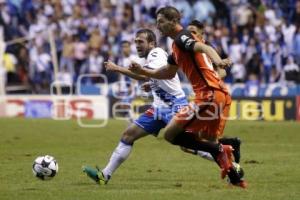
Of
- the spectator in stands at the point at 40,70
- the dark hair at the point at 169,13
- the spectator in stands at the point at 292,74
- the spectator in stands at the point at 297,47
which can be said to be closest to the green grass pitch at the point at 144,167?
the dark hair at the point at 169,13

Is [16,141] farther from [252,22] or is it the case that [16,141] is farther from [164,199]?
[252,22]

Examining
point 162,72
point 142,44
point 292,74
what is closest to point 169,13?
point 162,72

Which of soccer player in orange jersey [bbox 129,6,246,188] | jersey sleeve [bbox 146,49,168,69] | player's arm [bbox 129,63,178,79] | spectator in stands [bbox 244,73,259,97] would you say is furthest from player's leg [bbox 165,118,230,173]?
spectator in stands [bbox 244,73,259,97]

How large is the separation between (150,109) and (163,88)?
1.31 feet

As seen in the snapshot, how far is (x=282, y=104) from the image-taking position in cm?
2862

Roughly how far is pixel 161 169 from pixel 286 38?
55.1ft

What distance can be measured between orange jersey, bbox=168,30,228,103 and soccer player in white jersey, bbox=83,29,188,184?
4.04ft

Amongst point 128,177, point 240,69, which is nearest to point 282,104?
point 240,69

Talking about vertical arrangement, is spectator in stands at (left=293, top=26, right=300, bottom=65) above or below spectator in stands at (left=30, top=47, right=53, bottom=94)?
above

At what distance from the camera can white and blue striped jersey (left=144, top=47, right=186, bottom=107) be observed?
1293 cm

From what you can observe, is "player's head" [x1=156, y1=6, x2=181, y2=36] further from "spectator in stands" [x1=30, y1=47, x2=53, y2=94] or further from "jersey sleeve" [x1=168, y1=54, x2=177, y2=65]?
"spectator in stands" [x1=30, y1=47, x2=53, y2=94]

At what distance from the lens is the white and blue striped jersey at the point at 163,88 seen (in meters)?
12.9

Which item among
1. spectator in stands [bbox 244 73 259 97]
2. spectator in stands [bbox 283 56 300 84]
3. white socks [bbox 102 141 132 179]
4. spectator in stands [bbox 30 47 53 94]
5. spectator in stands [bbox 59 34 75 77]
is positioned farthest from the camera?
spectator in stands [bbox 30 47 53 94]

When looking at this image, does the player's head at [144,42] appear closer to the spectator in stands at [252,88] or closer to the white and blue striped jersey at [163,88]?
the white and blue striped jersey at [163,88]
